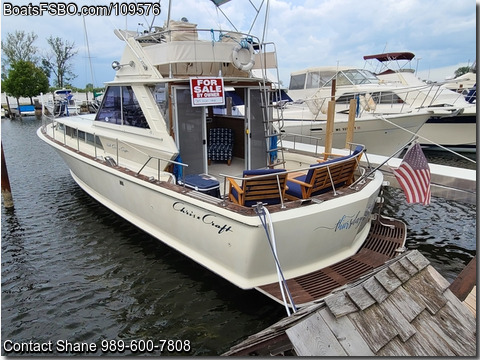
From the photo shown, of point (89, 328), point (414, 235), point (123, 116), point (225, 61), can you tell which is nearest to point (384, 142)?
point (414, 235)

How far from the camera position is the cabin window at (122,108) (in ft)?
22.8

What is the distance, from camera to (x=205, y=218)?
4730mm

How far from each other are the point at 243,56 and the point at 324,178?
9.49 feet

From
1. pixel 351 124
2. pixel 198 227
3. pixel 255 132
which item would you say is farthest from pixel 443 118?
pixel 198 227

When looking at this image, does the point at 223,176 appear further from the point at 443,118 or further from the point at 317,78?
the point at 443,118

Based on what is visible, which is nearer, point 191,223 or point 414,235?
point 191,223

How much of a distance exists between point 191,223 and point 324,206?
1902 millimetres

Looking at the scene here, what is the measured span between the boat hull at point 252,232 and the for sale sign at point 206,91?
5.51ft

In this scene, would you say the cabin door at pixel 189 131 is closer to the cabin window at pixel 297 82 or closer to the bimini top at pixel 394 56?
the cabin window at pixel 297 82

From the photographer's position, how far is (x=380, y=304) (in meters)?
2.84

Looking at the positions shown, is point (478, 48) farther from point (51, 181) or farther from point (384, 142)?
point (51, 181)

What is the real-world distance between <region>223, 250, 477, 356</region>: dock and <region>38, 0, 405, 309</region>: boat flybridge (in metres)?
1.09

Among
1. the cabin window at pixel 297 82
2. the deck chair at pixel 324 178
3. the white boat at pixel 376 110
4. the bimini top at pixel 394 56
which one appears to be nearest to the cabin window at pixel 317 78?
the white boat at pixel 376 110

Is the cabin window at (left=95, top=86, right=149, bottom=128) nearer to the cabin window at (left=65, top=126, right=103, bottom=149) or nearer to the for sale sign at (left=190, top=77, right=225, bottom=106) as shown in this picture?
the cabin window at (left=65, top=126, right=103, bottom=149)
